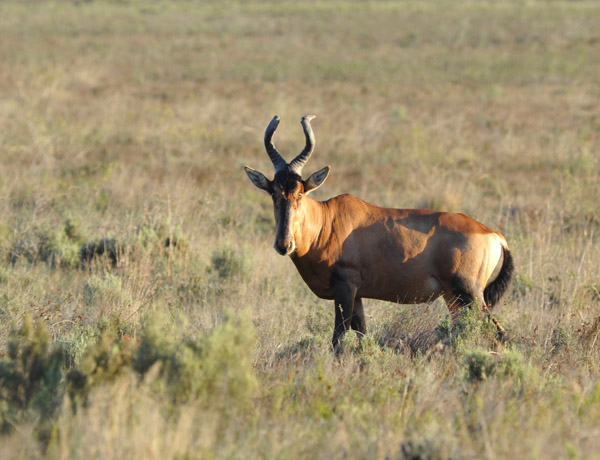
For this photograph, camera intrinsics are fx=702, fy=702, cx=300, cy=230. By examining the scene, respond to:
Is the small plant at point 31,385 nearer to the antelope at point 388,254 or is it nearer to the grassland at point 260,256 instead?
the grassland at point 260,256

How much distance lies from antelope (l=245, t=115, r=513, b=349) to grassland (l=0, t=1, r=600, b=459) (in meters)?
0.44

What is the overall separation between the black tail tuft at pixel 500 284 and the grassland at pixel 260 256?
0.30m

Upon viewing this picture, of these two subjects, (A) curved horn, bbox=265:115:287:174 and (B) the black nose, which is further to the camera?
(A) curved horn, bbox=265:115:287:174

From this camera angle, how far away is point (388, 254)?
23.6 feet

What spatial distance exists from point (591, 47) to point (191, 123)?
75.8 feet

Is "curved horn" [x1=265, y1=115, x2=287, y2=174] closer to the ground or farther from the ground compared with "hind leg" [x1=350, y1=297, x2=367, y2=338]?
farther from the ground

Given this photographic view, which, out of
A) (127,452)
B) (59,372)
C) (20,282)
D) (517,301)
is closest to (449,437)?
(127,452)

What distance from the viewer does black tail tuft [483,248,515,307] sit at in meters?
7.38

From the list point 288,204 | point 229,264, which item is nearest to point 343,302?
point 288,204

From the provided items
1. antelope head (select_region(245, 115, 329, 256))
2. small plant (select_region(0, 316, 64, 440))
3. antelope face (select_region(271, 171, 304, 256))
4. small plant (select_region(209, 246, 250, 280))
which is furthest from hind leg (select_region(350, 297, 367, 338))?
small plant (select_region(0, 316, 64, 440))

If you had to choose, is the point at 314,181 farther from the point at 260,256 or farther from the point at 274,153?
the point at 260,256

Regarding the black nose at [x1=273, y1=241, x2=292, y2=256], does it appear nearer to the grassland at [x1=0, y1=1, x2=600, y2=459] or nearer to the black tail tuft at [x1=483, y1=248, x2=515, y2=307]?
the grassland at [x1=0, y1=1, x2=600, y2=459]

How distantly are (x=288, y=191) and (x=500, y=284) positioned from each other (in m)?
2.56

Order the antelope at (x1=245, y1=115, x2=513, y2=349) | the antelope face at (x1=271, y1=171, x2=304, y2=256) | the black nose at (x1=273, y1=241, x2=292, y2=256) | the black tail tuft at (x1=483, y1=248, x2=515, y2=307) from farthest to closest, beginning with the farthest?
1. the black tail tuft at (x1=483, y1=248, x2=515, y2=307)
2. the antelope at (x1=245, y1=115, x2=513, y2=349)
3. the antelope face at (x1=271, y1=171, x2=304, y2=256)
4. the black nose at (x1=273, y1=241, x2=292, y2=256)
